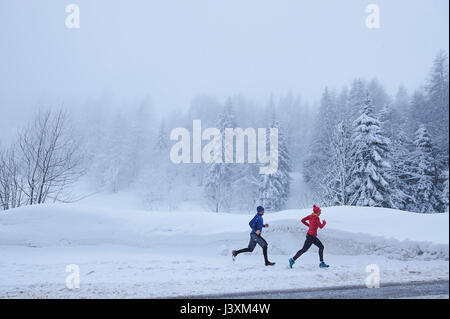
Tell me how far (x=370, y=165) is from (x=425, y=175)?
3806 millimetres

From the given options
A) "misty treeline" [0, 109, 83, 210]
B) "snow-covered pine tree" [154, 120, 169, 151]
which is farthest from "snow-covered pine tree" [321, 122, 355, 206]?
"snow-covered pine tree" [154, 120, 169, 151]

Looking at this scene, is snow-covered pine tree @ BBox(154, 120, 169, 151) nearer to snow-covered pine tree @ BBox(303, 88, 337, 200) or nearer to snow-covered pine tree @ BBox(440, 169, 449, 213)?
snow-covered pine tree @ BBox(303, 88, 337, 200)

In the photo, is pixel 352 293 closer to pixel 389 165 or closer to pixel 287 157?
pixel 389 165

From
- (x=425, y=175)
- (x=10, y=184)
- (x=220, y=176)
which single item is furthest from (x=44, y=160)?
(x=425, y=175)

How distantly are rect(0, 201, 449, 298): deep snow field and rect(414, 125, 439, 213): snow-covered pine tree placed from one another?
1001 cm

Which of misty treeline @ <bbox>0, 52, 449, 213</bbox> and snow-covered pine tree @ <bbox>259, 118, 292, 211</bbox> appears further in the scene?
snow-covered pine tree @ <bbox>259, 118, 292, 211</bbox>

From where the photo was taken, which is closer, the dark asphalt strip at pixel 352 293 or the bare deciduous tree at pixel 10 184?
the dark asphalt strip at pixel 352 293

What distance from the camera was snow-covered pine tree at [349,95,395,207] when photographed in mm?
16547

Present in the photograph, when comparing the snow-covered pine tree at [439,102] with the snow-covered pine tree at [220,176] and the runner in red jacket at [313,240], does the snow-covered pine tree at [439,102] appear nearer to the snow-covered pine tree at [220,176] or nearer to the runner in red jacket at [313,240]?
the runner in red jacket at [313,240]

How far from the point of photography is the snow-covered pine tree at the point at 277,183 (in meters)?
28.2

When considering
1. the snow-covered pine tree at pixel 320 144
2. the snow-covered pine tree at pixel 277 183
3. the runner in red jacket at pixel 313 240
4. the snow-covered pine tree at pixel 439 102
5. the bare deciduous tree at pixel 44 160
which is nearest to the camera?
the runner in red jacket at pixel 313 240

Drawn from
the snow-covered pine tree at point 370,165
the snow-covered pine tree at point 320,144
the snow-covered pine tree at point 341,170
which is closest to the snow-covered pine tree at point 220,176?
the snow-covered pine tree at point 320,144

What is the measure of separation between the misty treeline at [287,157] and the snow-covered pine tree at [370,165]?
65 millimetres
